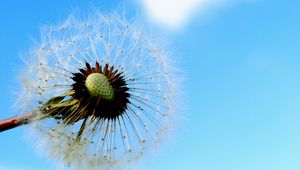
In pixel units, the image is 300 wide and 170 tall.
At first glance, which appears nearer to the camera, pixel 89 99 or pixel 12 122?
pixel 12 122

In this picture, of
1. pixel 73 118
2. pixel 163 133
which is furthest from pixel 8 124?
pixel 163 133

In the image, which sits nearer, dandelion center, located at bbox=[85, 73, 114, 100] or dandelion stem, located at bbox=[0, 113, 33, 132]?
dandelion stem, located at bbox=[0, 113, 33, 132]

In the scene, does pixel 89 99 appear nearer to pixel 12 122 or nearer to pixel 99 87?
pixel 99 87

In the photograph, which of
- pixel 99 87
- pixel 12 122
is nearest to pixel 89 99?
pixel 99 87

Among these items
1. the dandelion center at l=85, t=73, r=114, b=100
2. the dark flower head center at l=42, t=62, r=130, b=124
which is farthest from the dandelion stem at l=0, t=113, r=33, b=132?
the dandelion center at l=85, t=73, r=114, b=100

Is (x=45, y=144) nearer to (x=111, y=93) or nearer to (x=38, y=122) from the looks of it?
(x=38, y=122)

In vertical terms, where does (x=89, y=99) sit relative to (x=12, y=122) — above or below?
above

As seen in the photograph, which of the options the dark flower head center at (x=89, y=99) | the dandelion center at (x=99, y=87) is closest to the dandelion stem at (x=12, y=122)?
the dark flower head center at (x=89, y=99)

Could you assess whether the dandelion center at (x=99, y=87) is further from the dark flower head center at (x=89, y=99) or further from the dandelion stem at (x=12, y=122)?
the dandelion stem at (x=12, y=122)

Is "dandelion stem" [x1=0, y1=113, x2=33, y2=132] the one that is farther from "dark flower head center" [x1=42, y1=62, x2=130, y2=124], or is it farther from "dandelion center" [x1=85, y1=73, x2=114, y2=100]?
"dandelion center" [x1=85, y1=73, x2=114, y2=100]
